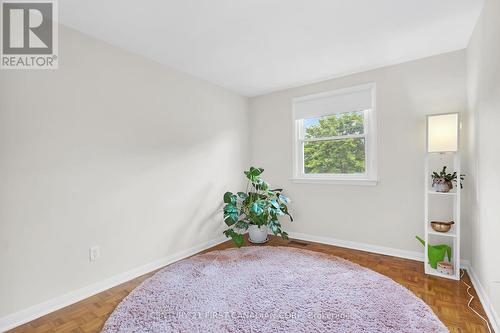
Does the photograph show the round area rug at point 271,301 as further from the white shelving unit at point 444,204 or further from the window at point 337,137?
the window at point 337,137

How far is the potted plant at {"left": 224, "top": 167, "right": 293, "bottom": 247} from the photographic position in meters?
3.36

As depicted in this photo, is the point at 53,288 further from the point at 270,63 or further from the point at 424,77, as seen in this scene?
the point at 424,77

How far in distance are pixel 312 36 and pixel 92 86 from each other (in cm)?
211

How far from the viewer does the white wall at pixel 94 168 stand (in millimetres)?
1853

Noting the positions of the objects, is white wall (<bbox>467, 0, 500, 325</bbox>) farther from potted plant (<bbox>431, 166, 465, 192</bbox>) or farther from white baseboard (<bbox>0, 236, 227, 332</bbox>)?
white baseboard (<bbox>0, 236, 227, 332</bbox>)

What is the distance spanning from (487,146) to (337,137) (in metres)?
1.72

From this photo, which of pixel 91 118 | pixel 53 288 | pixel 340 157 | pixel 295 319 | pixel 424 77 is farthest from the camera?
pixel 340 157

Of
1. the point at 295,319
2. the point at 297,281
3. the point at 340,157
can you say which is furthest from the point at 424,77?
the point at 295,319

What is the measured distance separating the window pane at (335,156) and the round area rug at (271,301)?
1.28m

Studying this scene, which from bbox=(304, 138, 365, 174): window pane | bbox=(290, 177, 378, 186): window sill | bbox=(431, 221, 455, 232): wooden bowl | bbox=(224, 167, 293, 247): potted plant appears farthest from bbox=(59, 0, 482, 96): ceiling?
bbox=(431, 221, 455, 232): wooden bowl

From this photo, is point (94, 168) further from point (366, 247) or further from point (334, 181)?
point (366, 247)

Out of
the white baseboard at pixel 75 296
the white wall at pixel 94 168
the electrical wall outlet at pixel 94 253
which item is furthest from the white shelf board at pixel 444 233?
the electrical wall outlet at pixel 94 253

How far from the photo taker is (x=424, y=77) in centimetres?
281

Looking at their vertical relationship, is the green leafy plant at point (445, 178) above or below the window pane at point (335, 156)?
below
